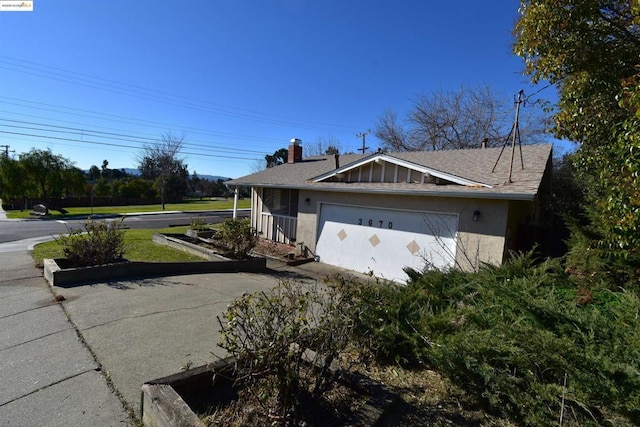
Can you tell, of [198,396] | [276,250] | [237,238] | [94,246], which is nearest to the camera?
[198,396]

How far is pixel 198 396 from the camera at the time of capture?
2828 mm

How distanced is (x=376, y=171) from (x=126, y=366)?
8.12m

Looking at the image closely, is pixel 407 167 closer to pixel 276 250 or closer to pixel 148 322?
pixel 276 250

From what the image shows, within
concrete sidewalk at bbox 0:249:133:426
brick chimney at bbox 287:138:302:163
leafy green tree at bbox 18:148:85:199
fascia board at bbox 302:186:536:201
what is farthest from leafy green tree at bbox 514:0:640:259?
leafy green tree at bbox 18:148:85:199

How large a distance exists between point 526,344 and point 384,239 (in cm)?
698

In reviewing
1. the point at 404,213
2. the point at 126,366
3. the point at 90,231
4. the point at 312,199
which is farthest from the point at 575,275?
the point at 90,231

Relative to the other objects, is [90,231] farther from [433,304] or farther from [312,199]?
[433,304]

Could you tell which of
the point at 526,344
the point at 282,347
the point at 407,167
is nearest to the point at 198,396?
the point at 282,347

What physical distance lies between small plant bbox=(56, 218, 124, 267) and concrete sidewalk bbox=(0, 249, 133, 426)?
1935 mm

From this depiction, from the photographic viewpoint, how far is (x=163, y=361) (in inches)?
148

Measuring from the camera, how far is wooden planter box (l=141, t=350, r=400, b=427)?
2.39 m

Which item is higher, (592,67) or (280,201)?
(592,67)

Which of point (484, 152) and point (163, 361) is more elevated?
point (484, 152)

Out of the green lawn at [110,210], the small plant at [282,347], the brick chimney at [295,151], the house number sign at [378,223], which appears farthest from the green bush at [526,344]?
the green lawn at [110,210]
